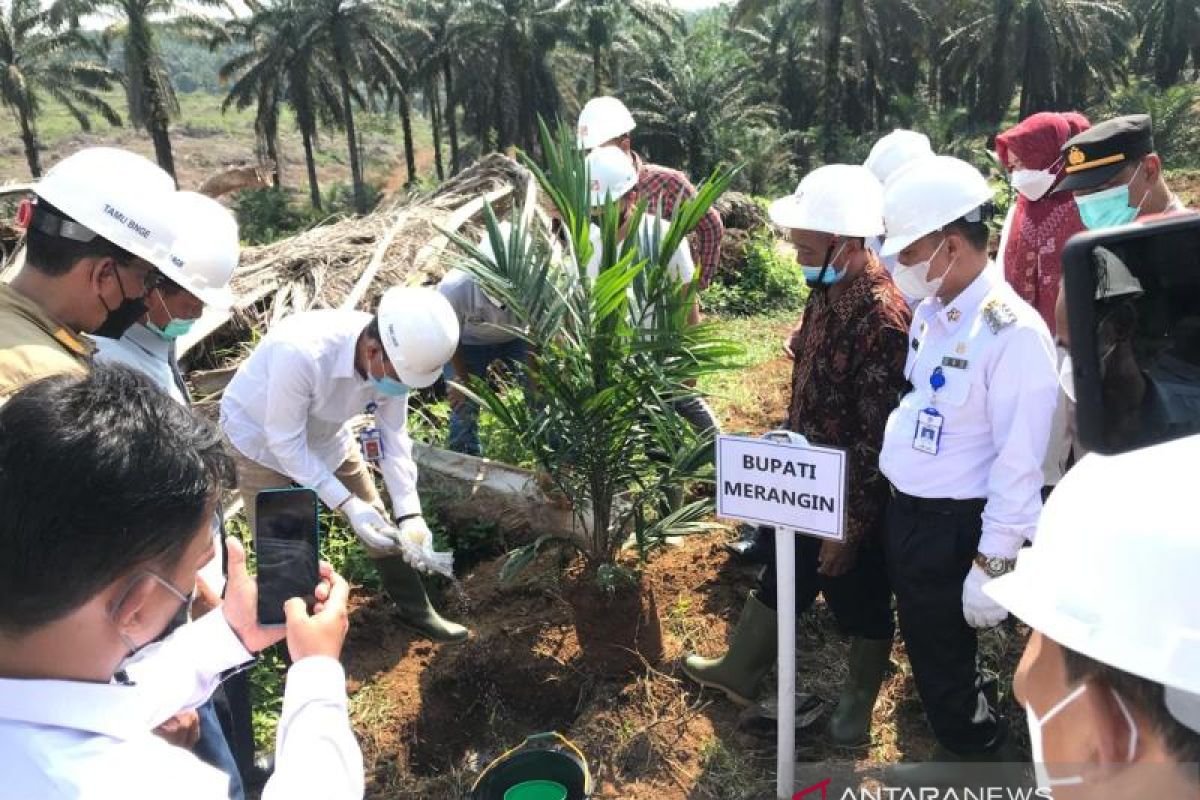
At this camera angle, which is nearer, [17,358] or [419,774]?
[17,358]

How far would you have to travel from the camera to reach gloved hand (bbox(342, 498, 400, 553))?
3186 mm

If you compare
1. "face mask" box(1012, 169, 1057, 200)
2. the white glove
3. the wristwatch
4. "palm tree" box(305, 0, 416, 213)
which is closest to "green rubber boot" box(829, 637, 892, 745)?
the wristwatch

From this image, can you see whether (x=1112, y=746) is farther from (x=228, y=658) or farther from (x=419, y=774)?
(x=419, y=774)

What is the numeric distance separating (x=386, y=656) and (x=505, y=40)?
113ft

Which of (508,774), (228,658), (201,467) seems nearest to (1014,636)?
(508,774)

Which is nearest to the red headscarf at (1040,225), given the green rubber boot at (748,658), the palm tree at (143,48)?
the green rubber boot at (748,658)

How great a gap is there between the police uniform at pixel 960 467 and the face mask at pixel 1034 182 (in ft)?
5.02

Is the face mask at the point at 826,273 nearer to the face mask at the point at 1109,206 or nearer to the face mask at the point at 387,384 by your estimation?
the face mask at the point at 1109,206

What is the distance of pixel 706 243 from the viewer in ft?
16.5

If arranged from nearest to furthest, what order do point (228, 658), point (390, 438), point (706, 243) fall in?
point (228, 658), point (390, 438), point (706, 243)

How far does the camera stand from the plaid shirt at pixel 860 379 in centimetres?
249

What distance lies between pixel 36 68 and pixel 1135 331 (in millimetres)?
39173

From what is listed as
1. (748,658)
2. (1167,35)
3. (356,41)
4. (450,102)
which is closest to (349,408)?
(748,658)

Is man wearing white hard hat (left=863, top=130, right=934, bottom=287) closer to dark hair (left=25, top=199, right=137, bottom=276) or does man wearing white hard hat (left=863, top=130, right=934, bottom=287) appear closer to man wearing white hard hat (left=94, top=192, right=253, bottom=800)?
man wearing white hard hat (left=94, top=192, right=253, bottom=800)
